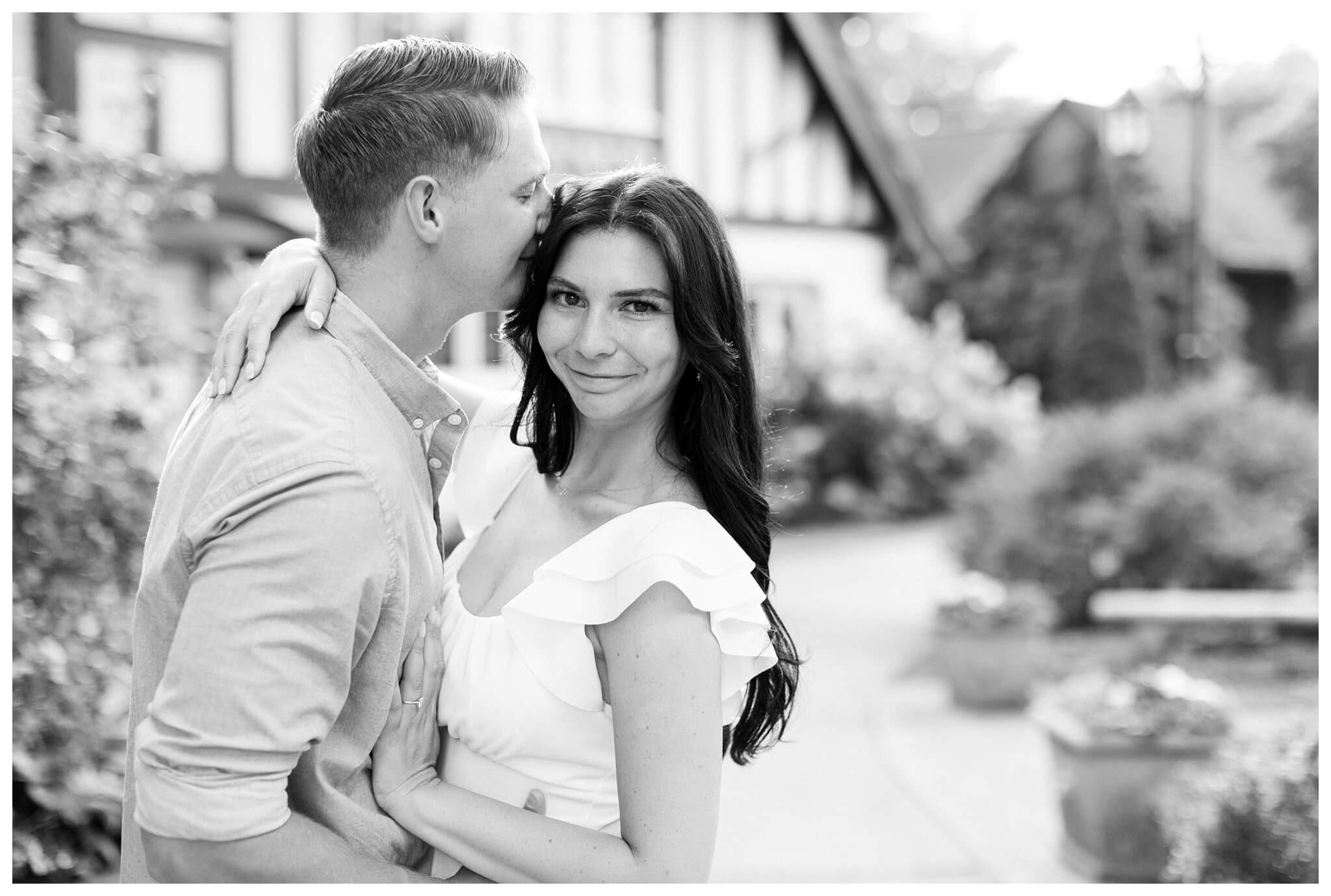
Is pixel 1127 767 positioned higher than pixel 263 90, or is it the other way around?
pixel 263 90

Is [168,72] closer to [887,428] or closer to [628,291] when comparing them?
[887,428]

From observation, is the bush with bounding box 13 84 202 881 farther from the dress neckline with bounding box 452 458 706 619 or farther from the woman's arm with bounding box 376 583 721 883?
the woman's arm with bounding box 376 583 721 883

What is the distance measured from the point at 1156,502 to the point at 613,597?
932 centimetres

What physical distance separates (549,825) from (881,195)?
1785cm

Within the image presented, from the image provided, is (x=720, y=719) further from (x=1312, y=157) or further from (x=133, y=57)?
(x=1312, y=157)

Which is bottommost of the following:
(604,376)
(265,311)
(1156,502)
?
(1156,502)

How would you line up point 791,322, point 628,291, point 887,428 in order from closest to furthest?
point 628,291 → point 887,428 → point 791,322

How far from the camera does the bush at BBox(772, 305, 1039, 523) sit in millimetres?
16406

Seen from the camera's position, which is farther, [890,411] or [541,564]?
[890,411]

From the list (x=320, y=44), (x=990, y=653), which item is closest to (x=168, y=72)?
(x=320, y=44)

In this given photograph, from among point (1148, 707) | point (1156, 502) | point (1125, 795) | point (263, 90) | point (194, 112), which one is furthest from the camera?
point (263, 90)

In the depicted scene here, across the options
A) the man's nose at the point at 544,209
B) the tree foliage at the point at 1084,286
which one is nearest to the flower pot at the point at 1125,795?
the man's nose at the point at 544,209

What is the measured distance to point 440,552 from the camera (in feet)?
6.84

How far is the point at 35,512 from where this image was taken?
378cm
